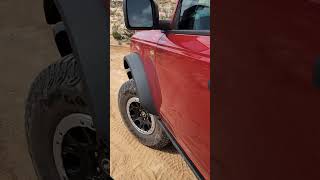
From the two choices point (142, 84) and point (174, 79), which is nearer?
Result: point (174, 79)

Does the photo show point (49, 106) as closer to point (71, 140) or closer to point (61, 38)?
point (71, 140)

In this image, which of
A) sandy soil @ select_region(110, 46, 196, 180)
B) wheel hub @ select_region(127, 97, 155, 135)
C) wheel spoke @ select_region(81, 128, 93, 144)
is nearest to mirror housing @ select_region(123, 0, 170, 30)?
wheel hub @ select_region(127, 97, 155, 135)

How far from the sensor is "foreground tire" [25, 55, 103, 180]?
5.47ft

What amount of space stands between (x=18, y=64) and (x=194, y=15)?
155cm

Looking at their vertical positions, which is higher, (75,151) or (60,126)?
(60,126)

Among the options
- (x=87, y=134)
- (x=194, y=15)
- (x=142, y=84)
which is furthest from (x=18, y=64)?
(x=142, y=84)

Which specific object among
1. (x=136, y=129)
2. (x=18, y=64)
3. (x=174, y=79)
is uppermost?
(x=18, y=64)

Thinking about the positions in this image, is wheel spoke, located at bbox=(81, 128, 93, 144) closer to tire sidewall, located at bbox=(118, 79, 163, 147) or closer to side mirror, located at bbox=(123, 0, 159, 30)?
side mirror, located at bbox=(123, 0, 159, 30)

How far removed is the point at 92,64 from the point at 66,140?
0.44 m

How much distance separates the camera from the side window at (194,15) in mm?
2681

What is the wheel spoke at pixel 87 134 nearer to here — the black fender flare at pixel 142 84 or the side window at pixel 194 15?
the side window at pixel 194 15

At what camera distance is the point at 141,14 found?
330 cm
